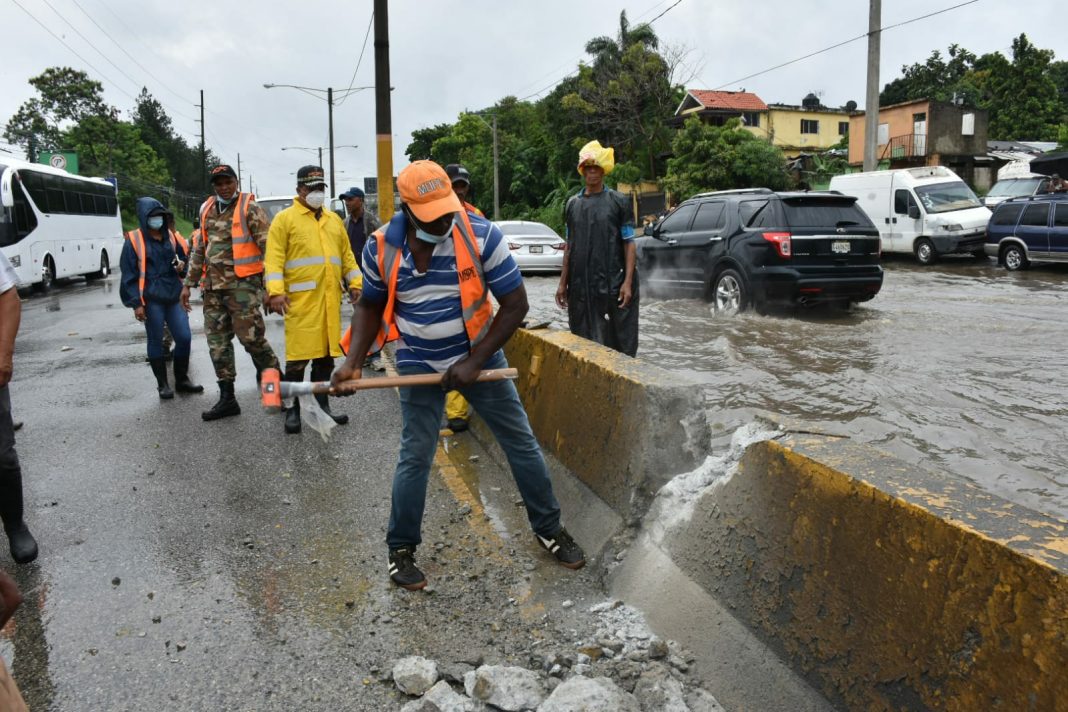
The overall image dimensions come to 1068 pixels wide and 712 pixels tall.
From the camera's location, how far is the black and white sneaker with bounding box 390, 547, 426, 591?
363 centimetres

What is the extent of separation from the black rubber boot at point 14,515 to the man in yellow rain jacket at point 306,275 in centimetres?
223

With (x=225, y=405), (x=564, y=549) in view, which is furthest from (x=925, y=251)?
(x=564, y=549)

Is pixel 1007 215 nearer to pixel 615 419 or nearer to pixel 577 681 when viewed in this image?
pixel 615 419

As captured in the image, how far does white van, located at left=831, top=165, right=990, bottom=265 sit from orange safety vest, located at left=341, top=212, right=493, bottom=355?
62.1ft

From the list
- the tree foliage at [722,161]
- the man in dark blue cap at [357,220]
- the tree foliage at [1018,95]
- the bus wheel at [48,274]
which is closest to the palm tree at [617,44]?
the tree foliage at [722,161]

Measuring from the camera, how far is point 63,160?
35594 millimetres

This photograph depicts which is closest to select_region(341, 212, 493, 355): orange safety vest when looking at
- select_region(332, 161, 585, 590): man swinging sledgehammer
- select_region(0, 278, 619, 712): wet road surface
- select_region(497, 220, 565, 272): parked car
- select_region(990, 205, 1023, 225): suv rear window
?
select_region(332, 161, 585, 590): man swinging sledgehammer

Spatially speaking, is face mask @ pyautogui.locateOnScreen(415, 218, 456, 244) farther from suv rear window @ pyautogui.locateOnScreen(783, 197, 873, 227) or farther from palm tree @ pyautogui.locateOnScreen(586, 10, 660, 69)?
palm tree @ pyautogui.locateOnScreen(586, 10, 660, 69)

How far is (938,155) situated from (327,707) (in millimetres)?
42275

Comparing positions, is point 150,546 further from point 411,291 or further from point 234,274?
point 234,274

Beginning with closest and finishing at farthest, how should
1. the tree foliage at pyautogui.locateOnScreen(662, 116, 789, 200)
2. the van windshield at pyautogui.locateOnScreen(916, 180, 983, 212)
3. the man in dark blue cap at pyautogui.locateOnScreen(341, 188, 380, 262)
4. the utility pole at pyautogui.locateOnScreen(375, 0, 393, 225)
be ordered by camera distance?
the man in dark blue cap at pyautogui.locateOnScreen(341, 188, 380, 262) < the utility pole at pyautogui.locateOnScreen(375, 0, 393, 225) < the van windshield at pyautogui.locateOnScreen(916, 180, 983, 212) < the tree foliage at pyautogui.locateOnScreen(662, 116, 789, 200)

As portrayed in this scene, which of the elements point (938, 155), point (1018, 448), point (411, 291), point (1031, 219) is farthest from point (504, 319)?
point (938, 155)

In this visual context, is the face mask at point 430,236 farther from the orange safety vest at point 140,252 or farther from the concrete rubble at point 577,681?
the orange safety vest at point 140,252

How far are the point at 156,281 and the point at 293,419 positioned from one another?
219 cm
